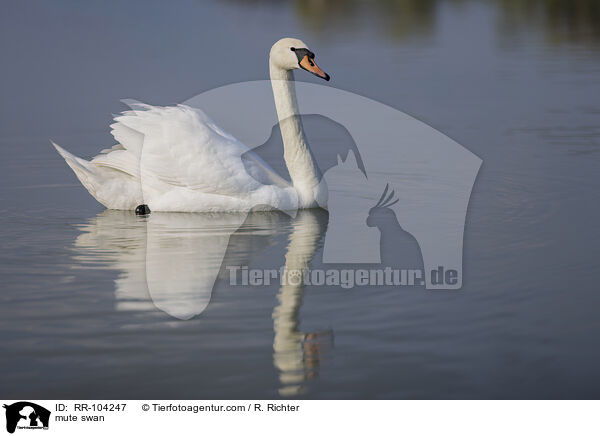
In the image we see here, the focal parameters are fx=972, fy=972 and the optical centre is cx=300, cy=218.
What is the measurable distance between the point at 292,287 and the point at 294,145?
9.31 ft

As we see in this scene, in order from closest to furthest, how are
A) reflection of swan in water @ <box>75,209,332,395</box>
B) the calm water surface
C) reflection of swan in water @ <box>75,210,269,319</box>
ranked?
the calm water surface, reflection of swan in water @ <box>75,209,332,395</box>, reflection of swan in water @ <box>75,210,269,319</box>

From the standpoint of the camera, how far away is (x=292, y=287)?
656 cm

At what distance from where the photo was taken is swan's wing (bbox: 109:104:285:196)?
8.73 meters

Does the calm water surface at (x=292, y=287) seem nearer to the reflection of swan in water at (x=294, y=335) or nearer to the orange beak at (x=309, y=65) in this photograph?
the reflection of swan in water at (x=294, y=335)

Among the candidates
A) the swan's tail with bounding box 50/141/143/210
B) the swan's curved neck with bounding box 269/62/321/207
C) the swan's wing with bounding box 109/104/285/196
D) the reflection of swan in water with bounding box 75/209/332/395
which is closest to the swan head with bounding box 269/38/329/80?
the swan's curved neck with bounding box 269/62/321/207

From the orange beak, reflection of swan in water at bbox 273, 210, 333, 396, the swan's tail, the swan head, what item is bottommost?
reflection of swan in water at bbox 273, 210, 333, 396

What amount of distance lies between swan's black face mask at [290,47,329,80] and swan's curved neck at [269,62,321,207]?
32cm

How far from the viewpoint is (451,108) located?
47.0 ft

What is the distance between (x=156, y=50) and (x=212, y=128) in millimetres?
12686

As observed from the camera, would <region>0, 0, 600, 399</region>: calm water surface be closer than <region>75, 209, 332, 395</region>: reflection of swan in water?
Yes

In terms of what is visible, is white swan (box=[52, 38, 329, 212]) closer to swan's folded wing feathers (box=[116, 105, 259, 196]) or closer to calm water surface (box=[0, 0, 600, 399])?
swan's folded wing feathers (box=[116, 105, 259, 196])

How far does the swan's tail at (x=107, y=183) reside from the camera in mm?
9039

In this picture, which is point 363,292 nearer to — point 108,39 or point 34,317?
point 34,317

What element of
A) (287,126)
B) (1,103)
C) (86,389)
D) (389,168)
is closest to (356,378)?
(86,389)
